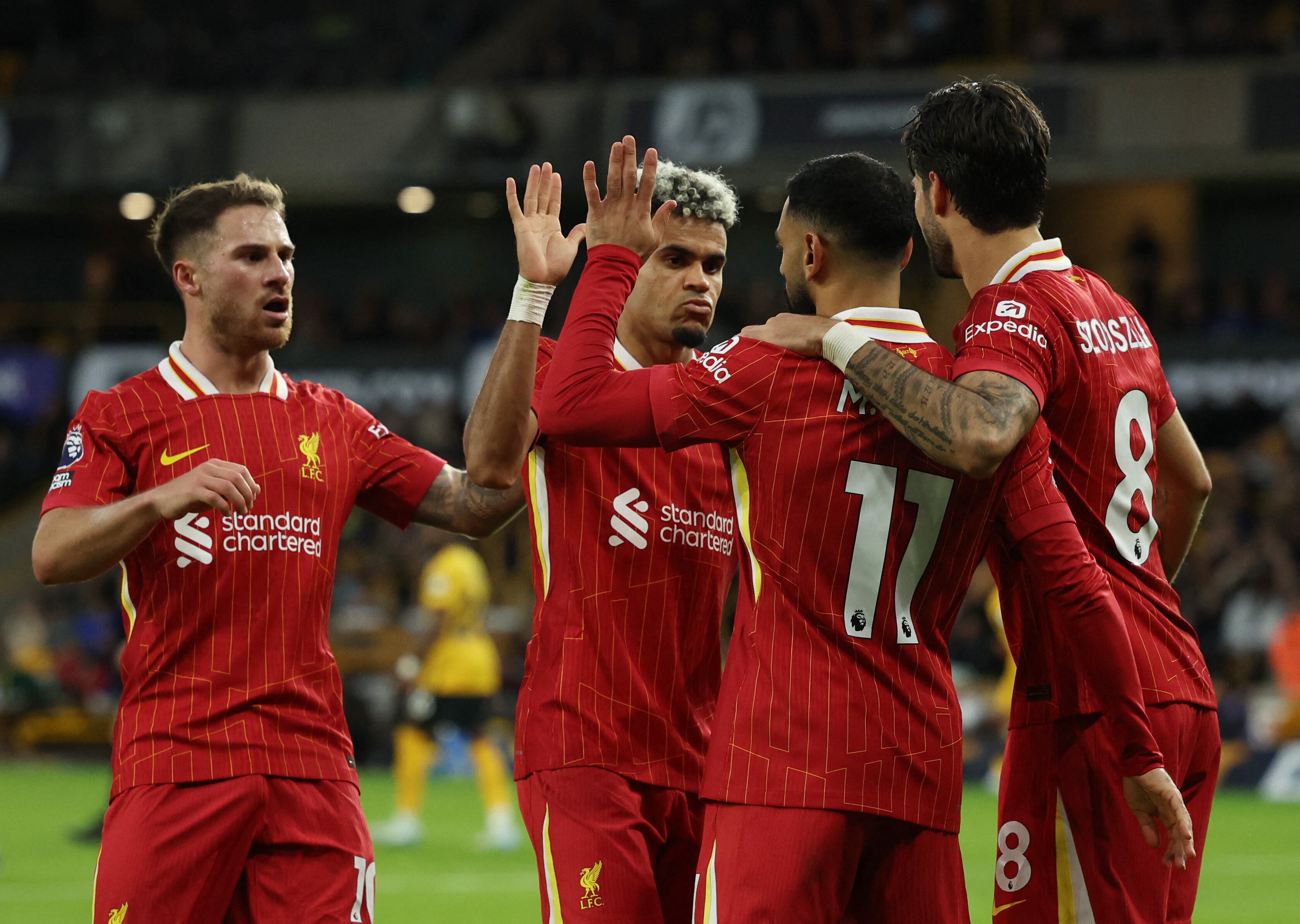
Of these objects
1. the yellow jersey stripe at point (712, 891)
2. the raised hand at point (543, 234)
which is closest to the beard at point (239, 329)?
the raised hand at point (543, 234)

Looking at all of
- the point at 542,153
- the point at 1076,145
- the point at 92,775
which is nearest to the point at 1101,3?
the point at 1076,145

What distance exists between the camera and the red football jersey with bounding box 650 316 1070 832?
11.2ft

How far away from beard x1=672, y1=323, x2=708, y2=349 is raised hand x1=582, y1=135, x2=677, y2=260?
0.72 meters

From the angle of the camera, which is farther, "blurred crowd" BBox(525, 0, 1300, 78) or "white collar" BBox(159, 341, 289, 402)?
"blurred crowd" BBox(525, 0, 1300, 78)

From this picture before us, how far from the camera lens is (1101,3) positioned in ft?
76.3

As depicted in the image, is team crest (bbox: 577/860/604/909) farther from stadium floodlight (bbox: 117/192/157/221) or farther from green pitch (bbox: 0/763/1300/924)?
stadium floodlight (bbox: 117/192/157/221)

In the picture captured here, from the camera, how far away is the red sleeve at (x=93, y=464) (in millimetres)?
3953

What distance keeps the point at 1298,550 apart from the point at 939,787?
50.8ft

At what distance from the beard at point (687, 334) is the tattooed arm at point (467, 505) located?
0.58 m

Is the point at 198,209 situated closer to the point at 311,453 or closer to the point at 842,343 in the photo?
the point at 311,453

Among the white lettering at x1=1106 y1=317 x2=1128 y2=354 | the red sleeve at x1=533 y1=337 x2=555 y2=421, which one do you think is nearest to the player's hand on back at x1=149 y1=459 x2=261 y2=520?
the red sleeve at x1=533 y1=337 x2=555 y2=421

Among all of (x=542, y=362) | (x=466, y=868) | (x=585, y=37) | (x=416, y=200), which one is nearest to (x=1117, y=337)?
(x=542, y=362)

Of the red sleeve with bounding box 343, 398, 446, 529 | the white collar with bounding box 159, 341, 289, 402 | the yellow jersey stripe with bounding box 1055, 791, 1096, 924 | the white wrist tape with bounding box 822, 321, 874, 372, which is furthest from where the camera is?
the red sleeve with bounding box 343, 398, 446, 529

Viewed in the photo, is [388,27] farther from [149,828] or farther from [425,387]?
[149,828]
